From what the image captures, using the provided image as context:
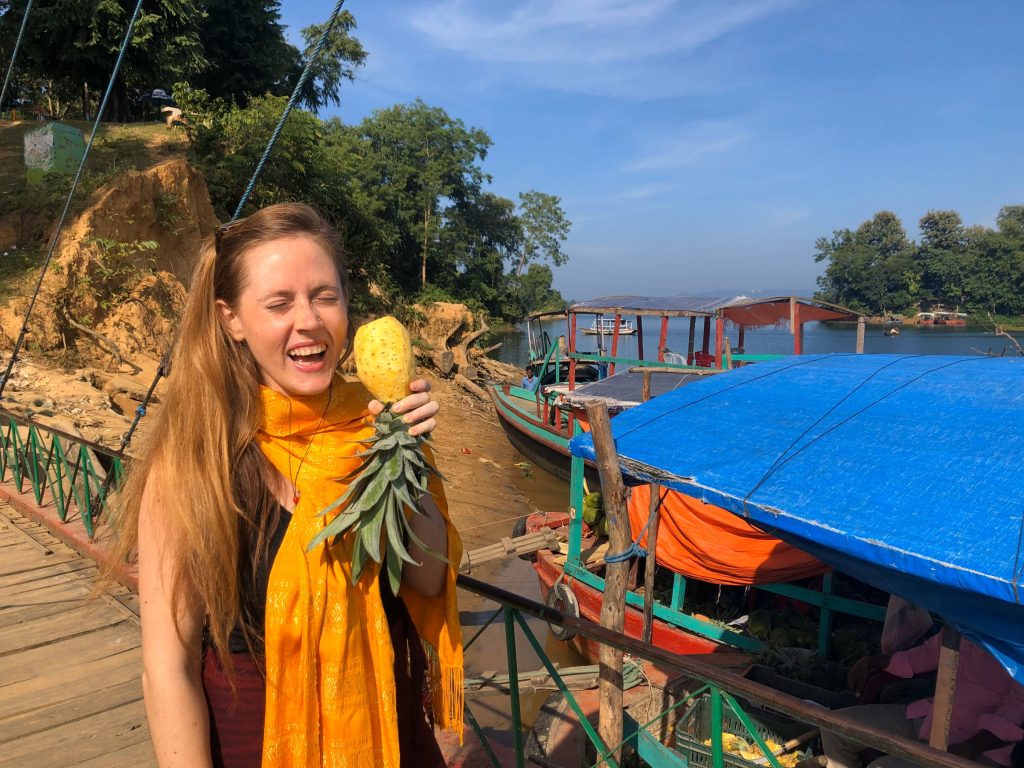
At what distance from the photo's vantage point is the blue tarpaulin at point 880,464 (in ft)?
9.11

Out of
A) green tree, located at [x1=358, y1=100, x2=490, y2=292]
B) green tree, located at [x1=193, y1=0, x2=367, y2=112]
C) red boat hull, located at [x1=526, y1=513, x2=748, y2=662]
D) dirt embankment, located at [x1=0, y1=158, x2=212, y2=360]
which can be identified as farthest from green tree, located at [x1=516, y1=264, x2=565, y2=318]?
red boat hull, located at [x1=526, y1=513, x2=748, y2=662]

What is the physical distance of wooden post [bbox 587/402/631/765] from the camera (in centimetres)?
399

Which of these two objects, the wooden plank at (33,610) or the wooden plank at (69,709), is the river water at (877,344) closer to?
the wooden plank at (33,610)

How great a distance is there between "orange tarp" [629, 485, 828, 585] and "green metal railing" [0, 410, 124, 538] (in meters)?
4.63

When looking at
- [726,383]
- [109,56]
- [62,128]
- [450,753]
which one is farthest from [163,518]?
[109,56]

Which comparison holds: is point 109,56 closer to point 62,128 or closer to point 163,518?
point 62,128

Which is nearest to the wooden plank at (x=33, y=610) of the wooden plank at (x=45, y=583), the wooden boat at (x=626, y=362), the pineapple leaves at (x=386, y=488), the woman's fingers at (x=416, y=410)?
the wooden plank at (x=45, y=583)

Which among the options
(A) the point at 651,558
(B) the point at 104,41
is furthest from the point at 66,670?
(B) the point at 104,41

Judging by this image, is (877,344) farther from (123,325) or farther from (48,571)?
(48,571)

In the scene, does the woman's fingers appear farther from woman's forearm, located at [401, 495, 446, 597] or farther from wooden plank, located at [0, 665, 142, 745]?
wooden plank, located at [0, 665, 142, 745]

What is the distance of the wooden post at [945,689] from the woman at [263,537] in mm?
3026

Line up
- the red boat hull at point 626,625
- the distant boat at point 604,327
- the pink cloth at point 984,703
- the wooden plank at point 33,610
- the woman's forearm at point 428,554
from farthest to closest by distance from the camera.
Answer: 1. the distant boat at point 604,327
2. the red boat hull at point 626,625
3. the wooden plank at point 33,610
4. the pink cloth at point 984,703
5. the woman's forearm at point 428,554

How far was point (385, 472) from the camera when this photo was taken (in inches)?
43.4

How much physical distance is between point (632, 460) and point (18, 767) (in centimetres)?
338
